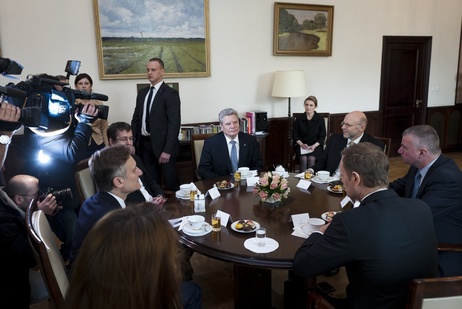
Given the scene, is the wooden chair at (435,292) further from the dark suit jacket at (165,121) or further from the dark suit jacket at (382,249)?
the dark suit jacket at (165,121)

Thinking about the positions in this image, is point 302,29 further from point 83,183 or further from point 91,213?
point 91,213

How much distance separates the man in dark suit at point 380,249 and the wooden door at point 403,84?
551 centimetres

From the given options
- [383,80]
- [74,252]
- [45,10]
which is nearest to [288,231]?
[74,252]

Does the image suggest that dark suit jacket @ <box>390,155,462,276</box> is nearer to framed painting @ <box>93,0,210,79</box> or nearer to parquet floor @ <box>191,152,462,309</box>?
parquet floor @ <box>191,152,462,309</box>

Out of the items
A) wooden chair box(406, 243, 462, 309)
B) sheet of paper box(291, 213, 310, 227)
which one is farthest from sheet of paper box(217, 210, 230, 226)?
wooden chair box(406, 243, 462, 309)

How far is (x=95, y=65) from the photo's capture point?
4.50 m

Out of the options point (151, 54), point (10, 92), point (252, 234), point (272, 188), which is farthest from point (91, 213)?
point (151, 54)

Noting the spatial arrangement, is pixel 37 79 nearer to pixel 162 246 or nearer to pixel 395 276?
pixel 162 246

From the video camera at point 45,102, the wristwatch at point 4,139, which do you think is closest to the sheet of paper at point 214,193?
the video camera at point 45,102

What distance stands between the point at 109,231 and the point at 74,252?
102cm

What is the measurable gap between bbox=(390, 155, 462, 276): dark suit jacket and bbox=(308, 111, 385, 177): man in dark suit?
1027mm

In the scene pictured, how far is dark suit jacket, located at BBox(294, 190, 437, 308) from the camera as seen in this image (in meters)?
1.36

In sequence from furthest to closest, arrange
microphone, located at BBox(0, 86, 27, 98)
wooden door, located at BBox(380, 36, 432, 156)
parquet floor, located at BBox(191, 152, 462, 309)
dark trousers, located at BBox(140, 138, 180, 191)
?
wooden door, located at BBox(380, 36, 432, 156) < dark trousers, located at BBox(140, 138, 180, 191) < parquet floor, located at BBox(191, 152, 462, 309) < microphone, located at BBox(0, 86, 27, 98)

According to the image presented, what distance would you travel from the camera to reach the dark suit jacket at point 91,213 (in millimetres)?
1740
